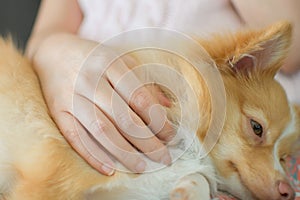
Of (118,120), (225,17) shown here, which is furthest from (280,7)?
(118,120)

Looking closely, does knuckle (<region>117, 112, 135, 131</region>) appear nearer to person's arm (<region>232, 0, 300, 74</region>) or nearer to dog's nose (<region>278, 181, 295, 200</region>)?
dog's nose (<region>278, 181, 295, 200</region>)

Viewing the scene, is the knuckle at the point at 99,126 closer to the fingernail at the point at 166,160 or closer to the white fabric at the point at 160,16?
the fingernail at the point at 166,160

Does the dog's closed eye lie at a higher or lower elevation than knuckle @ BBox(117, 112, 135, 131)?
higher

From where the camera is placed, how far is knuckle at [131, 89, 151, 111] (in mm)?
1026

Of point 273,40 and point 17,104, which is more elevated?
point 273,40

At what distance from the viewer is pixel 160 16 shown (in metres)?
1.54

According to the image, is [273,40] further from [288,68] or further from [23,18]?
[23,18]

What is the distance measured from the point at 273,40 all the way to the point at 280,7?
0.43 meters

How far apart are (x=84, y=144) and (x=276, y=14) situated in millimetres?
733

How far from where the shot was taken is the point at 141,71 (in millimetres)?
1066

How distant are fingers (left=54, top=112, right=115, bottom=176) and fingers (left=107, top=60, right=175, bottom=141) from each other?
0.41 ft

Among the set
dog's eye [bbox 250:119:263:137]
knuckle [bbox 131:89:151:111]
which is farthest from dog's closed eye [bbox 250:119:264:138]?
knuckle [bbox 131:89:151:111]

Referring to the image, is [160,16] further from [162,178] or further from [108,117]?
[162,178]

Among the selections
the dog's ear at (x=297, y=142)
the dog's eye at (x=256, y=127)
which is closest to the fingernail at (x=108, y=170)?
the dog's eye at (x=256, y=127)
